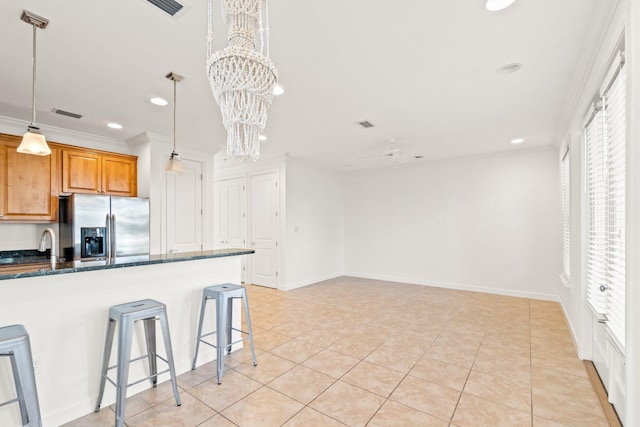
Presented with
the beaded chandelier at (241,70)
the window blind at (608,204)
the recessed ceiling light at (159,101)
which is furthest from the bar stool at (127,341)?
the window blind at (608,204)

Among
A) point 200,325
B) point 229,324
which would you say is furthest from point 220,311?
point 229,324

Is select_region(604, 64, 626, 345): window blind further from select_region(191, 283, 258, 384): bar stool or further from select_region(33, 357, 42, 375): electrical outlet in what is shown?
select_region(33, 357, 42, 375): electrical outlet

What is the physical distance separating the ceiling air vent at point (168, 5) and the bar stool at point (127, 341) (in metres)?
1.95

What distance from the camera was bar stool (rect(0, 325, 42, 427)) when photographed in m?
1.53

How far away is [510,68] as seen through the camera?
2.45 m

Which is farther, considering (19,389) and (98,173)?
(98,173)

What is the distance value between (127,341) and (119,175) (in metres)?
3.09

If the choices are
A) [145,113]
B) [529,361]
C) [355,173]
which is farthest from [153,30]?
[355,173]

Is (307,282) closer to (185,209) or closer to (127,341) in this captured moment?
(185,209)

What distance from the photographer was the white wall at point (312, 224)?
588 cm

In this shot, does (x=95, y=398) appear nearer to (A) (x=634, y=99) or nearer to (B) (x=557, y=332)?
(A) (x=634, y=99)

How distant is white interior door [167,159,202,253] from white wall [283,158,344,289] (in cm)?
164

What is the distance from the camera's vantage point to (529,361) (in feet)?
9.35

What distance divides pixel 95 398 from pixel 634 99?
371cm
